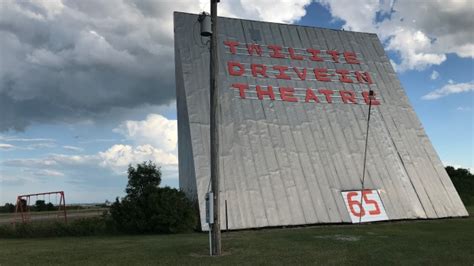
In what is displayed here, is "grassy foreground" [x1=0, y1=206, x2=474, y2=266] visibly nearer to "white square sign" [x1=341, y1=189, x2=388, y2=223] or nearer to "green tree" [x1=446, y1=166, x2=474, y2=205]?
"white square sign" [x1=341, y1=189, x2=388, y2=223]

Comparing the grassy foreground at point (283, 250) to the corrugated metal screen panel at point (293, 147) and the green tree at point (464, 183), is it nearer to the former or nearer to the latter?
the corrugated metal screen panel at point (293, 147)

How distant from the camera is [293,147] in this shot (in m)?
15.2

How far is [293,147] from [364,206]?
315 cm

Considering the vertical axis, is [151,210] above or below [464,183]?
below

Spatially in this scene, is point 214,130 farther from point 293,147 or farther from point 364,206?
point 364,206

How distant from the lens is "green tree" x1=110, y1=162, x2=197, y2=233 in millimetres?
12625

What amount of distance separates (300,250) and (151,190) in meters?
6.21

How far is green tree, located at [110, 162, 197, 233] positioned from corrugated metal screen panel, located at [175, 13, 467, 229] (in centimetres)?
66

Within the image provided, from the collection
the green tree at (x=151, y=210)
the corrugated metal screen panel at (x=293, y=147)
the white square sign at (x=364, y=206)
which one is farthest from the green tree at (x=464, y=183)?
the green tree at (x=151, y=210)

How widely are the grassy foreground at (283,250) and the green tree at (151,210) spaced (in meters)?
1.74

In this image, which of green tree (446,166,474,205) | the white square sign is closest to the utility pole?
the white square sign

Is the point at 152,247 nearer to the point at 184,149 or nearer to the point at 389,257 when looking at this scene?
the point at 389,257

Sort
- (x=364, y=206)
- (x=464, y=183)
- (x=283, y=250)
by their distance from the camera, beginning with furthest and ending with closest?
(x=464, y=183), (x=364, y=206), (x=283, y=250)

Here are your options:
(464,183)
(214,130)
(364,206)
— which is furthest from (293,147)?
(464,183)
